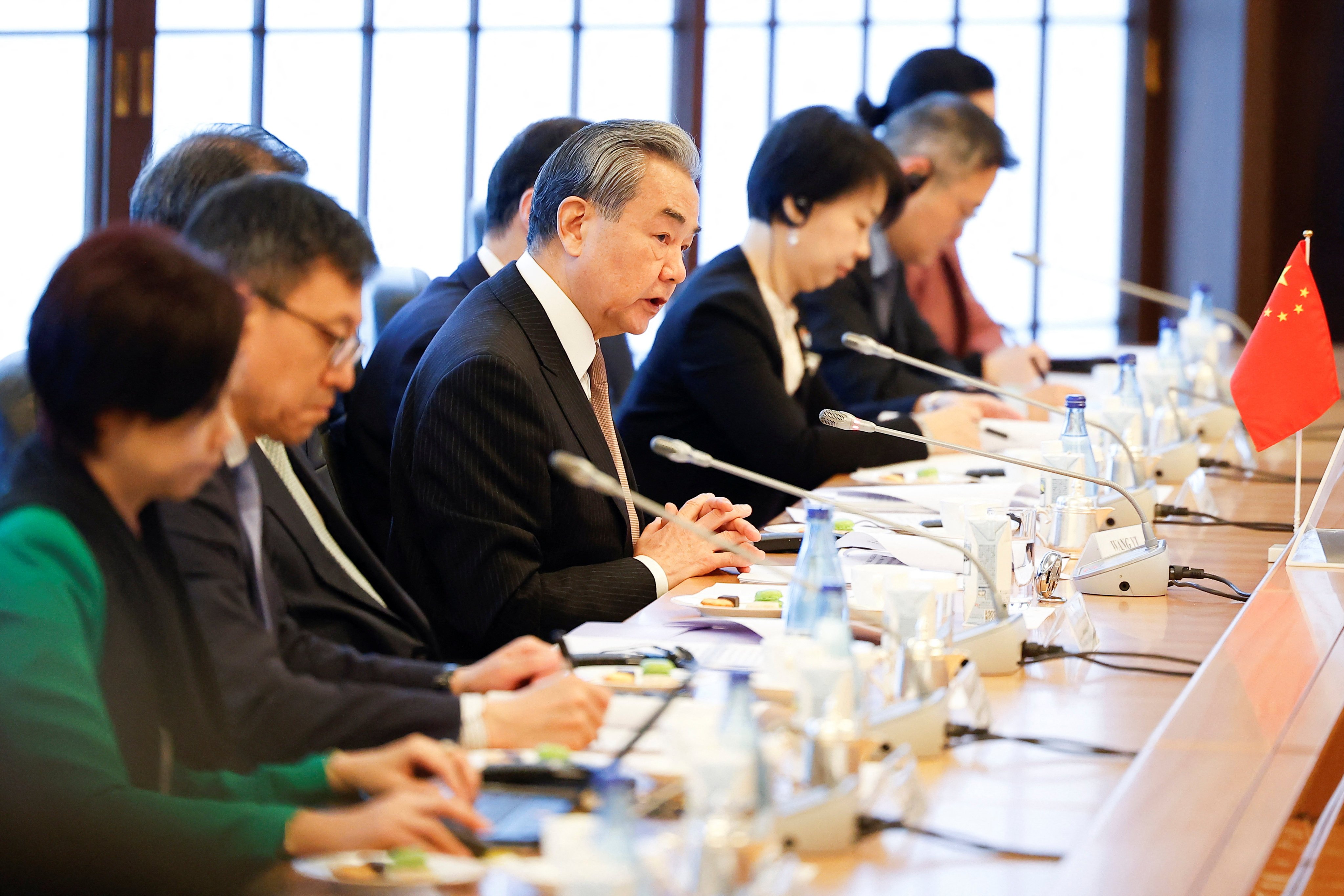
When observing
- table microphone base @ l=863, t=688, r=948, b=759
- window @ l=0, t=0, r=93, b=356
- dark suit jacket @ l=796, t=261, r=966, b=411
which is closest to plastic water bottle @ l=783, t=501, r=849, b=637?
table microphone base @ l=863, t=688, r=948, b=759

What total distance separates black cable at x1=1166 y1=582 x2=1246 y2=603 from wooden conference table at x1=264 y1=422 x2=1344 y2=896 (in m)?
0.01

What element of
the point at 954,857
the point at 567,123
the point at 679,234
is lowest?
the point at 954,857

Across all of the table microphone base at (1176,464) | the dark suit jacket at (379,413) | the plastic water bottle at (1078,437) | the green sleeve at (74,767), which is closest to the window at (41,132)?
the dark suit jacket at (379,413)

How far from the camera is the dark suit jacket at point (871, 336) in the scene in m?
4.02

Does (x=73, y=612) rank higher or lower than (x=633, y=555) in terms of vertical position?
higher

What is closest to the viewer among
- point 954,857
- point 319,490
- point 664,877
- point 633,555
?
point 664,877

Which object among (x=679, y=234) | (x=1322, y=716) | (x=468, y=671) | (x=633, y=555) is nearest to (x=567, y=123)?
(x=679, y=234)

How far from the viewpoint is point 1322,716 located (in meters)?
1.50

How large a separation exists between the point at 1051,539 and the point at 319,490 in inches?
46.3

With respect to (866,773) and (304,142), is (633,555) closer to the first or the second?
(866,773)

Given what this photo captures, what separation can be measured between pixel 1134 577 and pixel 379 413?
1.28m

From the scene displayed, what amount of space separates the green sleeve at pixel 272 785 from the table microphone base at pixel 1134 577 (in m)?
1.20

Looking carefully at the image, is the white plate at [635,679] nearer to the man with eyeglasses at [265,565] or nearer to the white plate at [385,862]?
the man with eyeglasses at [265,565]

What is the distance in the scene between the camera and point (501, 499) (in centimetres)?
201
